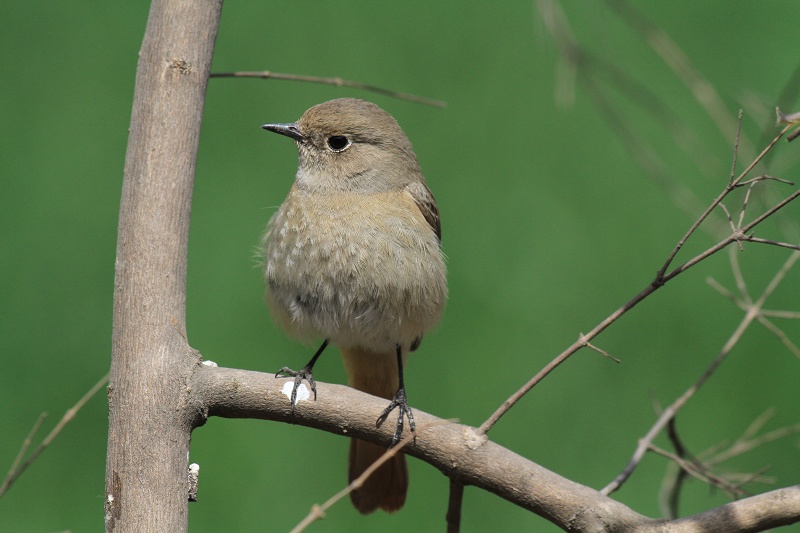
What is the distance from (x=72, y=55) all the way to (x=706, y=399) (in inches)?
157

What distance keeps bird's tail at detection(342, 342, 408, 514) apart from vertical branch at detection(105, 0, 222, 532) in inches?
50.1

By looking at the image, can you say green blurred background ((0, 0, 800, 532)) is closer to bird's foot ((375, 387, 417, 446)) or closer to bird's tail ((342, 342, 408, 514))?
bird's tail ((342, 342, 408, 514))

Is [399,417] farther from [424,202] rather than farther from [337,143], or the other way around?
[337,143]

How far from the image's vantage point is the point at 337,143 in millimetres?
4125

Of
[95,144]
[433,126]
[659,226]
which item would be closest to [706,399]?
[659,226]

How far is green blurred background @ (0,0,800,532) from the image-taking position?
4875mm

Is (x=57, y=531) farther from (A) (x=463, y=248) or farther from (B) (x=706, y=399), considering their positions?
(B) (x=706, y=399)

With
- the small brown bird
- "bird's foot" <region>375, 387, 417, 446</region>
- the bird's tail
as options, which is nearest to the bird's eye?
the small brown bird

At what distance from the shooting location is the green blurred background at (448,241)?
4.88 metres

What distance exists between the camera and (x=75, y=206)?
530 cm

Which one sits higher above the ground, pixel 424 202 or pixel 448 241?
pixel 448 241

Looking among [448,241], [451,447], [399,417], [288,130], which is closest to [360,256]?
[288,130]

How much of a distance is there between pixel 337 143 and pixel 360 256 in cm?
62

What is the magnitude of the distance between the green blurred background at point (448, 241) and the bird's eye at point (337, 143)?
1.29 m
